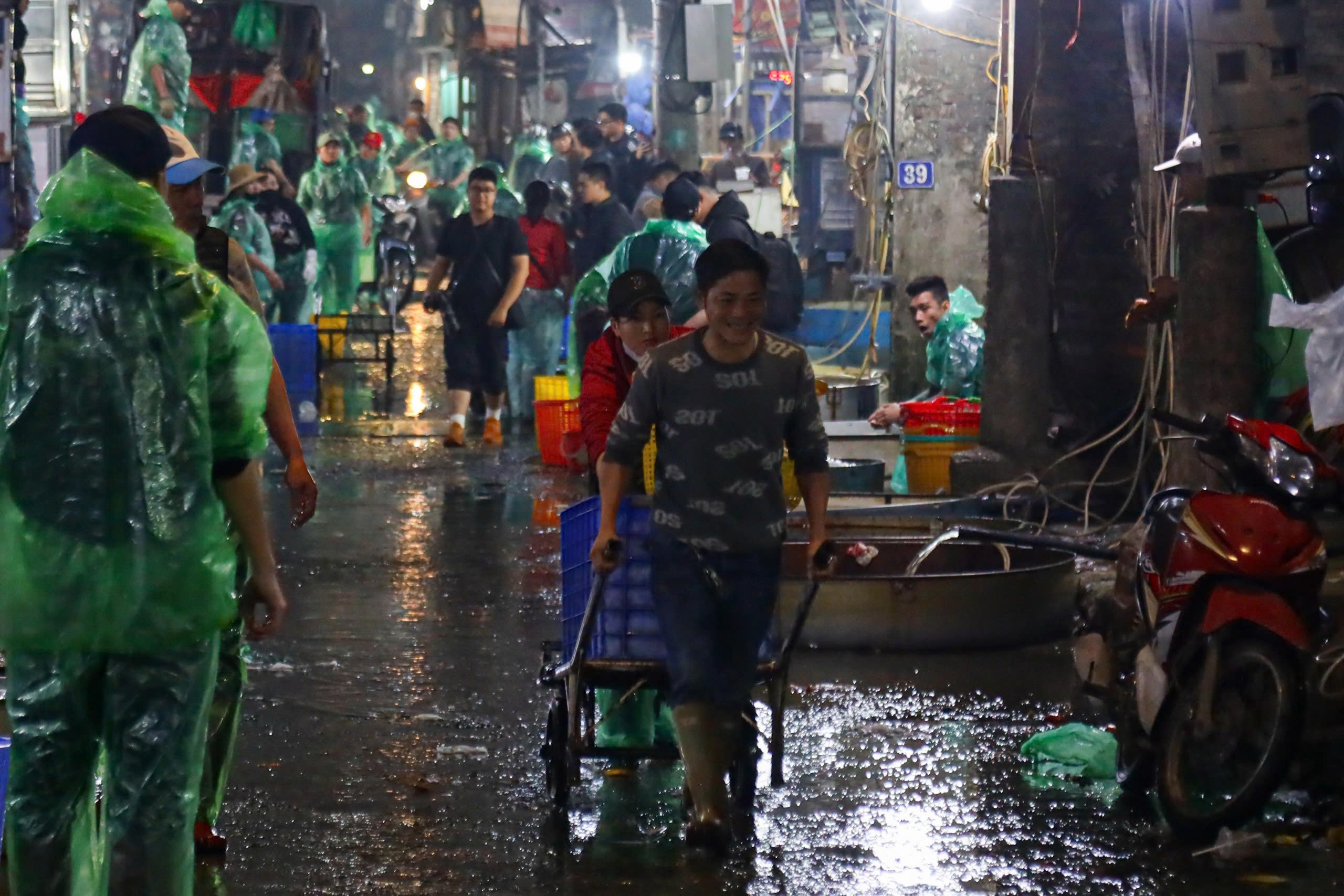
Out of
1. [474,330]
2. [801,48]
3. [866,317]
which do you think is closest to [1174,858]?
[474,330]

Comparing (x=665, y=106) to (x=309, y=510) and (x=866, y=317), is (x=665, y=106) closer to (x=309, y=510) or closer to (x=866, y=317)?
(x=866, y=317)

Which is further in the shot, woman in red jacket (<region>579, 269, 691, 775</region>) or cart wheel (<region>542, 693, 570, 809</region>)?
woman in red jacket (<region>579, 269, 691, 775</region>)

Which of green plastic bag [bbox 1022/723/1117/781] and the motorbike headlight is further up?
the motorbike headlight

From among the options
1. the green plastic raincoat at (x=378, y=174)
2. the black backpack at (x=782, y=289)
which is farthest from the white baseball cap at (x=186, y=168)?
the green plastic raincoat at (x=378, y=174)

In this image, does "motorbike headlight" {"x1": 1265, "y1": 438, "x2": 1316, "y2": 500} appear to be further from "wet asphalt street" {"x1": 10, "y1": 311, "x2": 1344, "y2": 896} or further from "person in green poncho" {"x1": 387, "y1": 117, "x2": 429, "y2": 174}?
"person in green poncho" {"x1": 387, "y1": 117, "x2": 429, "y2": 174}

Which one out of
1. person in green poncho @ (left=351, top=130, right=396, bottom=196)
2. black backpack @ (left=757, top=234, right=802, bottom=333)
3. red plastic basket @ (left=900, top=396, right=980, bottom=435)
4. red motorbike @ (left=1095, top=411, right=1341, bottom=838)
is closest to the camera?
red motorbike @ (left=1095, top=411, right=1341, bottom=838)

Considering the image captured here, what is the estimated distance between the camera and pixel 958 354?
12211 mm

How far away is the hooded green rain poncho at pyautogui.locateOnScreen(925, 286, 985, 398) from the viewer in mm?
12164

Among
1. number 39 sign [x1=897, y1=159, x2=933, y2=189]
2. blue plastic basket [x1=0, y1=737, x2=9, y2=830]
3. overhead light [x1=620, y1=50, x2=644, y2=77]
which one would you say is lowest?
blue plastic basket [x1=0, y1=737, x2=9, y2=830]

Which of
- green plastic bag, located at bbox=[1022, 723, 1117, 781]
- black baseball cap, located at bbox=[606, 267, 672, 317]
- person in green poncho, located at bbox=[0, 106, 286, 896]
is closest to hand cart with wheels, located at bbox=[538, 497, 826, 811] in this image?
black baseball cap, located at bbox=[606, 267, 672, 317]

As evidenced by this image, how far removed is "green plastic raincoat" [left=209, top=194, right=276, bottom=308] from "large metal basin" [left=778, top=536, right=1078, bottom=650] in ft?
29.1

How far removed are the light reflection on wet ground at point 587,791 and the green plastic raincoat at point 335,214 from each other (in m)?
11.9

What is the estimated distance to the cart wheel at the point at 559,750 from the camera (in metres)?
5.83

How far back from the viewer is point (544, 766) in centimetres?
642
